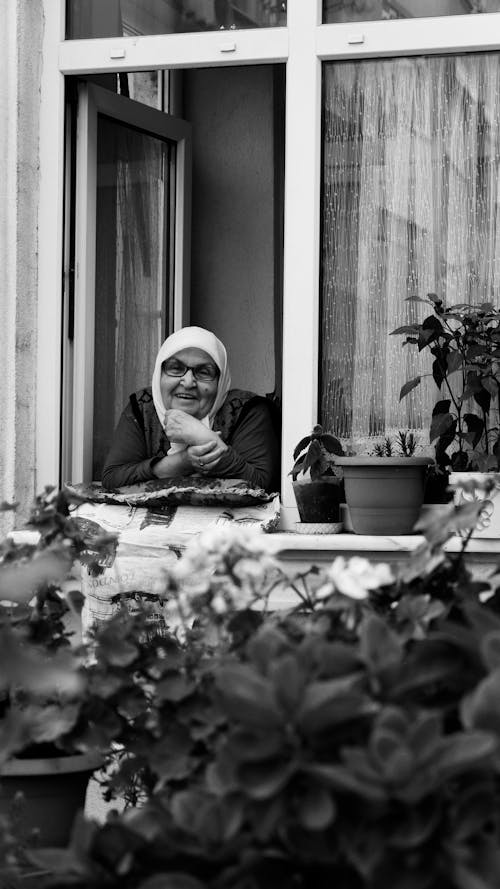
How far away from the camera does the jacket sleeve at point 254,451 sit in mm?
3836

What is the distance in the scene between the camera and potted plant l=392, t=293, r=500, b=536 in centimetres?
356

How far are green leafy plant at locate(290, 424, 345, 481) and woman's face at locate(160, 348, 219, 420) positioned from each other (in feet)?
1.59

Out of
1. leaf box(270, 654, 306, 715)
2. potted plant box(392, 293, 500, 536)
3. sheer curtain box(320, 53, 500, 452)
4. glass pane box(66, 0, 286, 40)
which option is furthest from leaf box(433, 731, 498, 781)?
glass pane box(66, 0, 286, 40)

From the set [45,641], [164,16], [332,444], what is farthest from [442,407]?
[45,641]

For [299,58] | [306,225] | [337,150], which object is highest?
[299,58]

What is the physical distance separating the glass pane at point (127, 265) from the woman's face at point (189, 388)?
1.38ft

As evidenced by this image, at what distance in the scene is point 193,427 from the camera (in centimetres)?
384

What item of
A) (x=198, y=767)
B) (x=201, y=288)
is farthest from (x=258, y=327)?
(x=198, y=767)

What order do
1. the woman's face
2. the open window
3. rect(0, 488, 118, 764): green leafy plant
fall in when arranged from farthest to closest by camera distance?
the open window < the woman's face < rect(0, 488, 118, 764): green leafy plant

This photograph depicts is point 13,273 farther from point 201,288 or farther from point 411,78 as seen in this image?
point 201,288

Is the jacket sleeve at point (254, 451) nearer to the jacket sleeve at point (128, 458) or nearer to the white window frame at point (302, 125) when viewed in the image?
the white window frame at point (302, 125)

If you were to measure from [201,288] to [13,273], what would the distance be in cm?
215

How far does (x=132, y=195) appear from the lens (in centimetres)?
477

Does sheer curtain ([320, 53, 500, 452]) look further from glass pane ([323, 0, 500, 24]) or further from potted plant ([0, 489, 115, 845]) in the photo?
potted plant ([0, 489, 115, 845])
